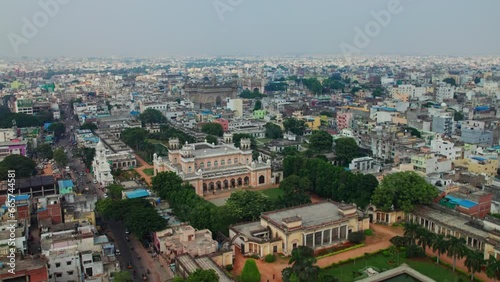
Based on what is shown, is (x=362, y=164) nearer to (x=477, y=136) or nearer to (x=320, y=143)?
(x=320, y=143)

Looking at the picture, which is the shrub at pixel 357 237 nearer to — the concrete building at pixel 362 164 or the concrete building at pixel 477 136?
the concrete building at pixel 362 164

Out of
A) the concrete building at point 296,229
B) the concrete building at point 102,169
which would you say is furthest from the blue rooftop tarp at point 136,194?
the concrete building at point 296,229

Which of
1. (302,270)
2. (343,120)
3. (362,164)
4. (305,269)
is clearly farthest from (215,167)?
(343,120)

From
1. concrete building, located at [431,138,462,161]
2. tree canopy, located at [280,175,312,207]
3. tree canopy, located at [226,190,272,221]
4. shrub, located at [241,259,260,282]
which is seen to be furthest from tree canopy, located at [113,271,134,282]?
concrete building, located at [431,138,462,161]

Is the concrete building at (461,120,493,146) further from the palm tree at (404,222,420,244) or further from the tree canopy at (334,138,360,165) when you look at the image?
the palm tree at (404,222,420,244)

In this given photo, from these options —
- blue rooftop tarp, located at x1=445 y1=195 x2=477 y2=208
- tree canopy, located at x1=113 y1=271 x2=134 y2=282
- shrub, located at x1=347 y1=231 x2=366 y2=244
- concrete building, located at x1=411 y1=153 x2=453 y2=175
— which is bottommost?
shrub, located at x1=347 y1=231 x2=366 y2=244
